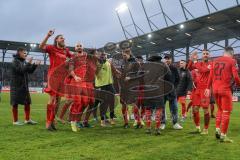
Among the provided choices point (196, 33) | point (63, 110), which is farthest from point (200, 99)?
point (196, 33)

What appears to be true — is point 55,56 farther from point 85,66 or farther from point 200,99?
point 200,99

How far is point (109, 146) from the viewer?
6.85 m

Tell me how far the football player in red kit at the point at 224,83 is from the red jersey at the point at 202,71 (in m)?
1.74

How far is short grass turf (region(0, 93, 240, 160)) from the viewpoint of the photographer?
5.92 m

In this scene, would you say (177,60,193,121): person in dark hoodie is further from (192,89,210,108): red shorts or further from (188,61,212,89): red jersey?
(192,89,210,108): red shorts

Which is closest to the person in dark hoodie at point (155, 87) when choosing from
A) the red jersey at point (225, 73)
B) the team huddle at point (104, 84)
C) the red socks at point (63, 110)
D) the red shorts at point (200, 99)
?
the team huddle at point (104, 84)

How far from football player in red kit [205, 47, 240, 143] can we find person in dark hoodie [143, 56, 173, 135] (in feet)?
5.68

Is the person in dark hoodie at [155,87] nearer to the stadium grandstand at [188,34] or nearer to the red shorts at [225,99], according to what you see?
the red shorts at [225,99]

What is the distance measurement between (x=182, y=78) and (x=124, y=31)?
3593 cm

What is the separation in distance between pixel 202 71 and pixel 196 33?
3089 centimetres

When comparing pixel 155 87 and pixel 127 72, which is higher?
pixel 127 72

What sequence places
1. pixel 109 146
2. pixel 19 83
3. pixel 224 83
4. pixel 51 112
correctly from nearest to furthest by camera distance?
pixel 109 146 → pixel 224 83 → pixel 51 112 → pixel 19 83

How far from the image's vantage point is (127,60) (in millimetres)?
10117

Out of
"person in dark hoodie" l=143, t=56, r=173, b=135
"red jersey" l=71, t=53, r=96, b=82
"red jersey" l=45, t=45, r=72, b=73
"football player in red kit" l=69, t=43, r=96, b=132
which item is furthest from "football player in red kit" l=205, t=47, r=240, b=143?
"red jersey" l=45, t=45, r=72, b=73
